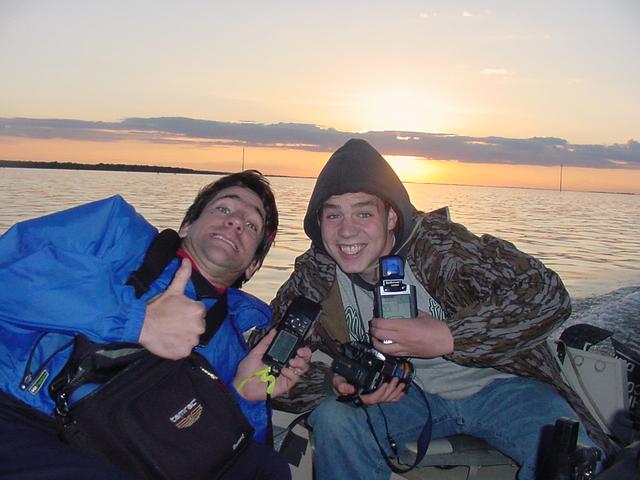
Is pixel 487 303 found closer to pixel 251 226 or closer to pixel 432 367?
pixel 432 367

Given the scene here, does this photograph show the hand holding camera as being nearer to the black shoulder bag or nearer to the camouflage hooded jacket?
the camouflage hooded jacket

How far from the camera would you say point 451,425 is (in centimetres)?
307

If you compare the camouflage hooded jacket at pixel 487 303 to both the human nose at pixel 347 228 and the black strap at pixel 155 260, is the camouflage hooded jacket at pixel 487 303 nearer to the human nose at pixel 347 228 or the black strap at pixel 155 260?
the human nose at pixel 347 228

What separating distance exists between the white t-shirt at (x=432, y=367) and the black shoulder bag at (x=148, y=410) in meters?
1.01

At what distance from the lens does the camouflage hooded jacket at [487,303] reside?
2732mm

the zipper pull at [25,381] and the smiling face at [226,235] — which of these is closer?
the zipper pull at [25,381]

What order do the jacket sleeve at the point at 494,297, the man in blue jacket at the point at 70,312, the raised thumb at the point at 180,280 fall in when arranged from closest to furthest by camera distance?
the man in blue jacket at the point at 70,312, the raised thumb at the point at 180,280, the jacket sleeve at the point at 494,297

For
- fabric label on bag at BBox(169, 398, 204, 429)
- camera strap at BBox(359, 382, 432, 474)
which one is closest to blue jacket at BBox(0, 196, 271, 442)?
fabric label on bag at BBox(169, 398, 204, 429)

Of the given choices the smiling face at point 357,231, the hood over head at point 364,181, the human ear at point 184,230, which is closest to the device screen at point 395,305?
the smiling face at point 357,231

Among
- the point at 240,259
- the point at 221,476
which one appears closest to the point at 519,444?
the point at 221,476

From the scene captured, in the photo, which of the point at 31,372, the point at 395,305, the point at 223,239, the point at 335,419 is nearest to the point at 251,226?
the point at 223,239

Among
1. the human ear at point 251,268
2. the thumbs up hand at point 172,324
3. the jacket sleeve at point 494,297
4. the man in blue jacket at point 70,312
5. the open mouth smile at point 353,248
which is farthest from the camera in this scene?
the human ear at point 251,268

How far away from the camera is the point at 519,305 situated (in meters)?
2.73

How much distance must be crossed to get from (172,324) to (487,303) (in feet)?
4.75
